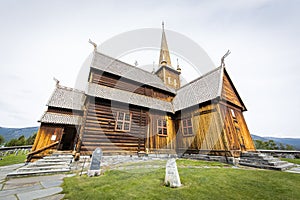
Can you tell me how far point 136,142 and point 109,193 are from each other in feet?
23.9

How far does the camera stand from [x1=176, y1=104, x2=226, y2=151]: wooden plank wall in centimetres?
975

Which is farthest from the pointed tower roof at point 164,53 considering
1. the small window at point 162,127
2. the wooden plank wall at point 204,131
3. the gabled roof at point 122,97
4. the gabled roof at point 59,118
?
the gabled roof at point 59,118

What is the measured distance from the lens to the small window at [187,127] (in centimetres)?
1182

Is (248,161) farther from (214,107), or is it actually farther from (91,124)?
(91,124)

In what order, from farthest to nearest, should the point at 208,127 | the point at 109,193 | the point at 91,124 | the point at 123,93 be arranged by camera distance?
the point at 123,93
the point at 208,127
the point at 91,124
the point at 109,193

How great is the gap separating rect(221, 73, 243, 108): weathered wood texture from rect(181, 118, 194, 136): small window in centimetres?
374

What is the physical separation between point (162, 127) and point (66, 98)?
414 inches

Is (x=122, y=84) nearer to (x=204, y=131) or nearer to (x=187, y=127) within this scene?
(x=187, y=127)

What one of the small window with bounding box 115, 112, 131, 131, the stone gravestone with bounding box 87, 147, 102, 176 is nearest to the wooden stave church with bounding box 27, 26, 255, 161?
the small window with bounding box 115, 112, 131, 131

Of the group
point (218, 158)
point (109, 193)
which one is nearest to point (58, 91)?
point (109, 193)

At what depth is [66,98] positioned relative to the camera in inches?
521

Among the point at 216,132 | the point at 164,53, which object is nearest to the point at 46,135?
the point at 216,132

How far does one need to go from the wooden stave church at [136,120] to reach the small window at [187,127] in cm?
9

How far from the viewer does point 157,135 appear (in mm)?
11883
